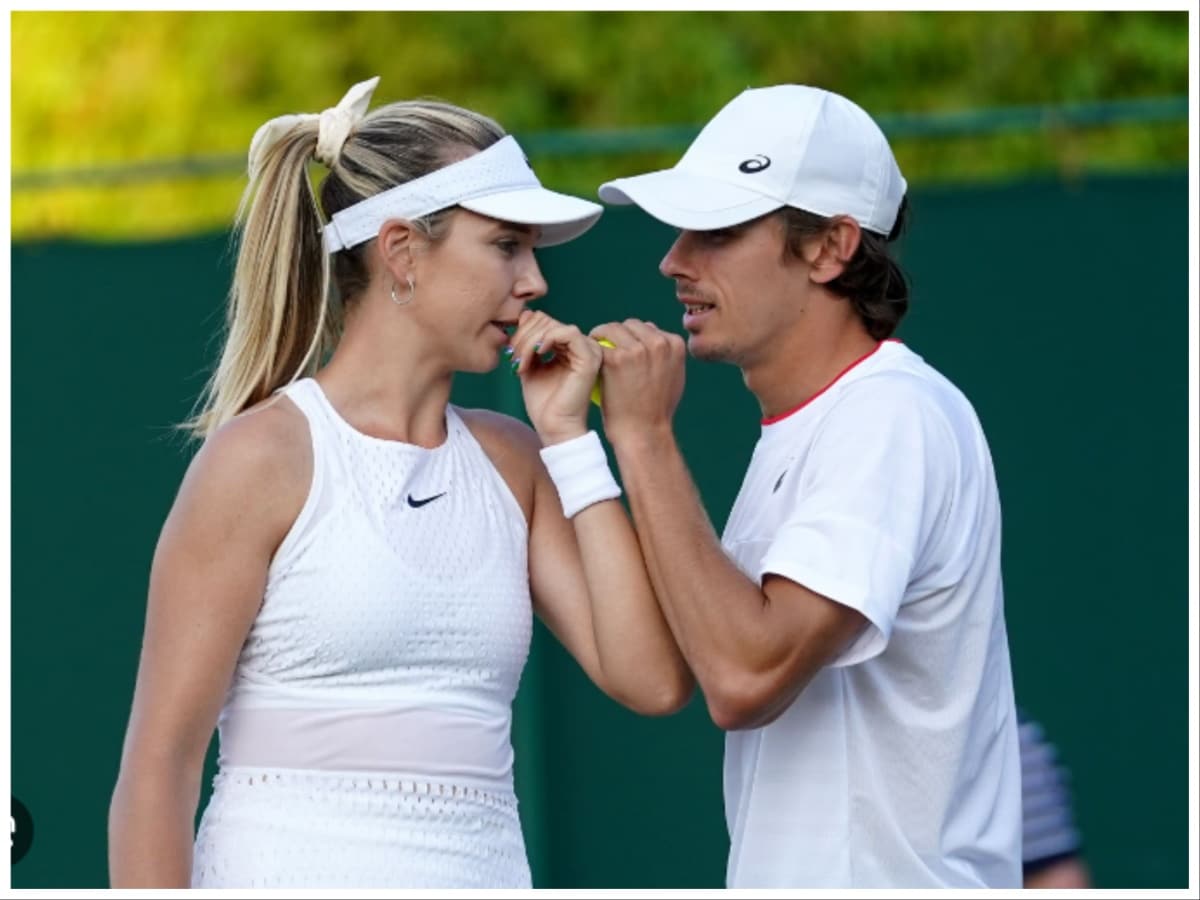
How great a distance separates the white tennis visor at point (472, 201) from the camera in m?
2.99

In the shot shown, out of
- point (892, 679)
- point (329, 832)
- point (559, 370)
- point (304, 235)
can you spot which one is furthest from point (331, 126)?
point (892, 679)

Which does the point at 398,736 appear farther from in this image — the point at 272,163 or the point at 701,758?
the point at 701,758

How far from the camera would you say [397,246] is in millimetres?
3031

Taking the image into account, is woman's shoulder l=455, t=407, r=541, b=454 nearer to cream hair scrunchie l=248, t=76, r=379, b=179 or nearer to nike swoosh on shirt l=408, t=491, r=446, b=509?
nike swoosh on shirt l=408, t=491, r=446, b=509

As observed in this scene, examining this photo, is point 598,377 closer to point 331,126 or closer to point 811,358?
point 811,358

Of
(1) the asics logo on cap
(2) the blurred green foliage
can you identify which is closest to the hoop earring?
(1) the asics logo on cap

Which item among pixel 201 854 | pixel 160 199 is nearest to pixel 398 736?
pixel 201 854

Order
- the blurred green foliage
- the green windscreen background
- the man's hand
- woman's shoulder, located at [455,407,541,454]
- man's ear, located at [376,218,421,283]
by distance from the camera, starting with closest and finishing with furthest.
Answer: the man's hand
man's ear, located at [376,218,421,283]
woman's shoulder, located at [455,407,541,454]
the green windscreen background
the blurred green foliage

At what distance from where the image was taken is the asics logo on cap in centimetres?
309

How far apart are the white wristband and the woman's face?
20 cm

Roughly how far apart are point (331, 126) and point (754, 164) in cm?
66

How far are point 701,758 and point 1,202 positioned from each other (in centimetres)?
Result: 227

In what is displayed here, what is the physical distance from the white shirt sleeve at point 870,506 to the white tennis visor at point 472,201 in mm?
536

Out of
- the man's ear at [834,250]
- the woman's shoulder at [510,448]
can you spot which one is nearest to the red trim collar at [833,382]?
the man's ear at [834,250]
